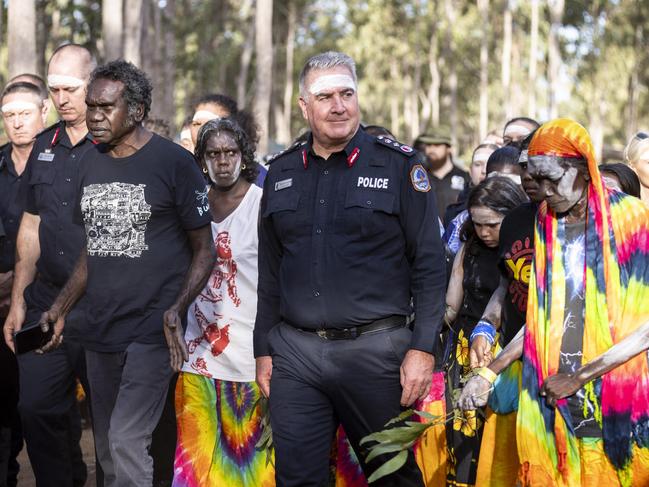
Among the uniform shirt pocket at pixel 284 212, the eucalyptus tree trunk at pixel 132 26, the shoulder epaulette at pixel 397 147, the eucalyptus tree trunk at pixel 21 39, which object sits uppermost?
the eucalyptus tree trunk at pixel 132 26

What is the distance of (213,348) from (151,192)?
1143mm

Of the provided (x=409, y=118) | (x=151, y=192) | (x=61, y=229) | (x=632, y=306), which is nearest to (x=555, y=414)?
(x=632, y=306)

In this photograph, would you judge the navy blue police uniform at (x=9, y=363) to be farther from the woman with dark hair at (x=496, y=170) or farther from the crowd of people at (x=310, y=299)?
the woman with dark hair at (x=496, y=170)

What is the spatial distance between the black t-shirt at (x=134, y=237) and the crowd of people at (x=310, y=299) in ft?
0.03

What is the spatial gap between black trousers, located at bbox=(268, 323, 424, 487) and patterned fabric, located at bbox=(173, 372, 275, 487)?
1.40 metres

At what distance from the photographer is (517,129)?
8156 mm

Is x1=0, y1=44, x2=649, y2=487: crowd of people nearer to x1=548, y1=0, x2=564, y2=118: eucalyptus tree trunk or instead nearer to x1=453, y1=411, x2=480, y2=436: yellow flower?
x1=453, y1=411, x2=480, y2=436: yellow flower

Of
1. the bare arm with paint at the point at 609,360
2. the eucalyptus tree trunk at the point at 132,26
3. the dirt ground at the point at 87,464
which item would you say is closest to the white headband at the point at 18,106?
the dirt ground at the point at 87,464

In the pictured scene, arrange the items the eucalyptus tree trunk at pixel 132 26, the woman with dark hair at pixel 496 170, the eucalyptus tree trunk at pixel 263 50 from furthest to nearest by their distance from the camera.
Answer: the eucalyptus tree trunk at pixel 263 50 < the eucalyptus tree trunk at pixel 132 26 < the woman with dark hair at pixel 496 170

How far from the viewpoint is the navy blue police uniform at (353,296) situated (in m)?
4.39

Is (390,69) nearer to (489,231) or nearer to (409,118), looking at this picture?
(409,118)

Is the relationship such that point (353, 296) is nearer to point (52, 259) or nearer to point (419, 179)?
point (419, 179)

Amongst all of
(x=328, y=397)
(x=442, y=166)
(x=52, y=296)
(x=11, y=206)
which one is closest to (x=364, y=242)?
(x=328, y=397)

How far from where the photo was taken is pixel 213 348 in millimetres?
5945
